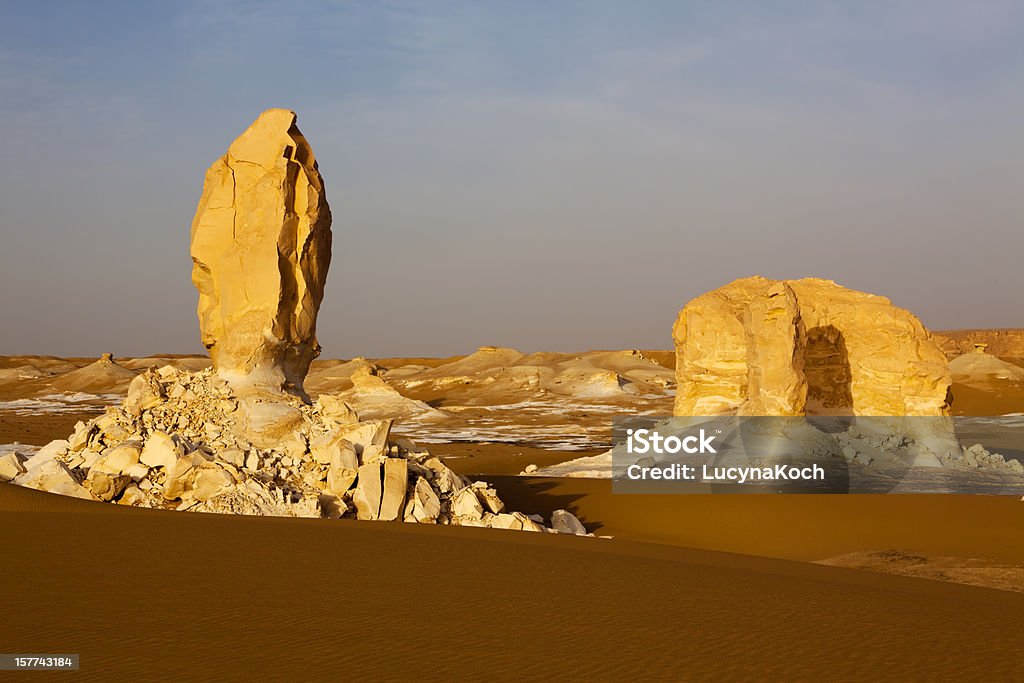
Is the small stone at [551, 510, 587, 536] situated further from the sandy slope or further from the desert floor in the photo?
the sandy slope

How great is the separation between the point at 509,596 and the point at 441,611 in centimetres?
84

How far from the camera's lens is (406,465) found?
13.9m

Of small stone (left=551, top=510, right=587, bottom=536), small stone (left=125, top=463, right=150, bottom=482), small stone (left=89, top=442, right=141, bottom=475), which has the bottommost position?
small stone (left=551, top=510, right=587, bottom=536)

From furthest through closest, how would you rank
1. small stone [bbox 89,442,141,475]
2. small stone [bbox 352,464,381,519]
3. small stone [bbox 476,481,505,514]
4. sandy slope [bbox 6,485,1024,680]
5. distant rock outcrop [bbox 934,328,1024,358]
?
1. distant rock outcrop [bbox 934,328,1024,358]
2. small stone [bbox 476,481,505,514]
3. small stone [bbox 89,442,141,475]
4. small stone [bbox 352,464,381,519]
5. sandy slope [bbox 6,485,1024,680]

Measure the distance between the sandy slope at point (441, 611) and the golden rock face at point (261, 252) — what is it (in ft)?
16.2

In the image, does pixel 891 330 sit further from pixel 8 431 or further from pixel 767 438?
pixel 8 431

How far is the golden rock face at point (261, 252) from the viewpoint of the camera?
1553cm

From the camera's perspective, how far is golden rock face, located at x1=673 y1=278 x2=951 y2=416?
66.3 feet

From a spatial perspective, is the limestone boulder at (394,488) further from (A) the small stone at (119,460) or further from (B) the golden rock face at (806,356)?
(B) the golden rock face at (806,356)

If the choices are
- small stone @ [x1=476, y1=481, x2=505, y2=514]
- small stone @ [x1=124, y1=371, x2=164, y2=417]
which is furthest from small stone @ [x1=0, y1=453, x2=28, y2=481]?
small stone @ [x1=476, y1=481, x2=505, y2=514]

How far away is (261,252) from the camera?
51.2ft

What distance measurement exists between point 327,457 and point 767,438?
9709 millimetres

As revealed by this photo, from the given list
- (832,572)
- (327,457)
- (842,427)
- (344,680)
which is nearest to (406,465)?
(327,457)

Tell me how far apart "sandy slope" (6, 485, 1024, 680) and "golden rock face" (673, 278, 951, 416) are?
32.2 feet
